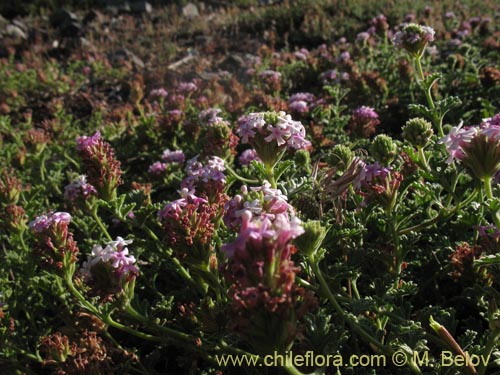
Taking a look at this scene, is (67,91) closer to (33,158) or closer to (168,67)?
(168,67)

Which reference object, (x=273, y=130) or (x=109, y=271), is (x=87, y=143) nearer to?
(x=109, y=271)

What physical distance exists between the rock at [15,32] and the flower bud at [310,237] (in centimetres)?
1342

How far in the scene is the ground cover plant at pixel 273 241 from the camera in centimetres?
180

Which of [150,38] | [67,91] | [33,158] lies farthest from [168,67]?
[33,158]

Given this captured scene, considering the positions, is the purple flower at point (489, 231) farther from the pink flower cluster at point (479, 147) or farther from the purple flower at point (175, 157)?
the purple flower at point (175, 157)

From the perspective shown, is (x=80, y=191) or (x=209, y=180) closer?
(x=209, y=180)

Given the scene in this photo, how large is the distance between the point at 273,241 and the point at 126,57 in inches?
387

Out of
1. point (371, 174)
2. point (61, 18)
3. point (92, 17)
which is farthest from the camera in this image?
point (92, 17)

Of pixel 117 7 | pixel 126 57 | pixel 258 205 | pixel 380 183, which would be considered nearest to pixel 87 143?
pixel 258 205

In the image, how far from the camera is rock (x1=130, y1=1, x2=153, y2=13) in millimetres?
14755

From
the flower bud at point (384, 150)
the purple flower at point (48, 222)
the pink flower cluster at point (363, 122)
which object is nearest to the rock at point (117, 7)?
the pink flower cluster at point (363, 122)

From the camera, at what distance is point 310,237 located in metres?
1.77

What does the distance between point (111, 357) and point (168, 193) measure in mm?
2000

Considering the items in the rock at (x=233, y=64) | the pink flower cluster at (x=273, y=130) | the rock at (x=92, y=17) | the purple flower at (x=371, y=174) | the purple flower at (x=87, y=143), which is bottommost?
the rock at (x=233, y=64)
